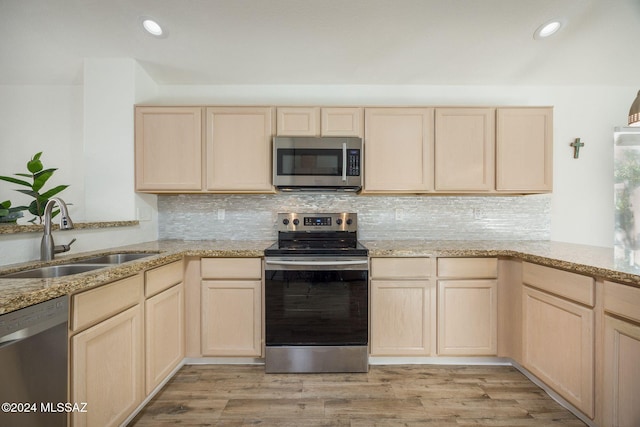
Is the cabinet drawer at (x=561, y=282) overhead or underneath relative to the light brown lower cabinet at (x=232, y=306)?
overhead

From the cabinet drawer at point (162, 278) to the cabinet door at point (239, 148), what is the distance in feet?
2.48

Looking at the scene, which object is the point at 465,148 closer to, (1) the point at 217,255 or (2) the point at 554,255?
(2) the point at 554,255

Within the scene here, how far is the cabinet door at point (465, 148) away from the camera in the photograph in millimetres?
2492

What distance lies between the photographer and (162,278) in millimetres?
1906

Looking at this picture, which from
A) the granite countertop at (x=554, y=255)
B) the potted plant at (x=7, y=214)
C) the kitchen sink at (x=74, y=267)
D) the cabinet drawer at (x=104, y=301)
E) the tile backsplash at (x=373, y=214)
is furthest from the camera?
the tile backsplash at (x=373, y=214)

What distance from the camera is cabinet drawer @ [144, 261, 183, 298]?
176cm

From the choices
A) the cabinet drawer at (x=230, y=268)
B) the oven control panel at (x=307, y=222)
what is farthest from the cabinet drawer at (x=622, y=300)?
the cabinet drawer at (x=230, y=268)

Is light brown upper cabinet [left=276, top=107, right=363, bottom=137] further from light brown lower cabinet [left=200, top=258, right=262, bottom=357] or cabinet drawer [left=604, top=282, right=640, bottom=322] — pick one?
cabinet drawer [left=604, top=282, right=640, bottom=322]

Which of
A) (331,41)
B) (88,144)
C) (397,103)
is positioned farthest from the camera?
(397,103)

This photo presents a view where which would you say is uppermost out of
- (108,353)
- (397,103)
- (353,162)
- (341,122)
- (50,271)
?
(397,103)

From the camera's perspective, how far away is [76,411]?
122 cm

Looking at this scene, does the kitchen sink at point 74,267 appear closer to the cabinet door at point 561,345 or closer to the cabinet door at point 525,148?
the cabinet door at point 561,345

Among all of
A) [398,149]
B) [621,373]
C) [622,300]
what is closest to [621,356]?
[621,373]

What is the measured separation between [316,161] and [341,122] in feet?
1.35
